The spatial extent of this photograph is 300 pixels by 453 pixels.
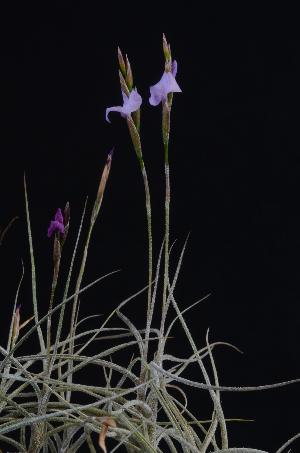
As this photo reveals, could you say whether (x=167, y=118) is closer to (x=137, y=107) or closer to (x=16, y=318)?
(x=137, y=107)

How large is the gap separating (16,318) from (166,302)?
0.21 meters

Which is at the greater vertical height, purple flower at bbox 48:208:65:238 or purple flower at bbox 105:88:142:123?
purple flower at bbox 105:88:142:123

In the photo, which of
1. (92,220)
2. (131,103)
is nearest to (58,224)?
(92,220)

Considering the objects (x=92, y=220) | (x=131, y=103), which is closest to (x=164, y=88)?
(x=131, y=103)

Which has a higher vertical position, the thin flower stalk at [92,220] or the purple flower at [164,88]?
the purple flower at [164,88]

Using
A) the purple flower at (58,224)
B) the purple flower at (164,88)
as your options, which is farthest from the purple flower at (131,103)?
the purple flower at (58,224)

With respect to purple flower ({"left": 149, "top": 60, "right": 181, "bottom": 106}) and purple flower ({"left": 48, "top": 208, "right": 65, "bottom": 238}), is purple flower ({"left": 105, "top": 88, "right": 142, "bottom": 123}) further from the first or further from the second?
purple flower ({"left": 48, "top": 208, "right": 65, "bottom": 238})

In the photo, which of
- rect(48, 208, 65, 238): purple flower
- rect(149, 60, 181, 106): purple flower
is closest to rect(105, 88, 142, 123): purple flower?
rect(149, 60, 181, 106): purple flower

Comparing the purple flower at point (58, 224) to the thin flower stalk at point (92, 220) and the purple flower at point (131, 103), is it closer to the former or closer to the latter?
the thin flower stalk at point (92, 220)

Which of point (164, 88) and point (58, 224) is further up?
point (164, 88)

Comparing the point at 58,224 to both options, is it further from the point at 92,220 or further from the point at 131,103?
the point at 131,103

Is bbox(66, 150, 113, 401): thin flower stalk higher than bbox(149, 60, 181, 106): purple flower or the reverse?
the reverse

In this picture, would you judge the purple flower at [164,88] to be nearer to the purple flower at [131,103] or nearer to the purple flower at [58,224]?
the purple flower at [131,103]

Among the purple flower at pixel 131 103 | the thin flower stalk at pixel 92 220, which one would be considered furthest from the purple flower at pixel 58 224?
the purple flower at pixel 131 103
